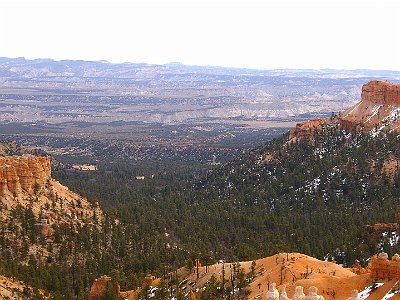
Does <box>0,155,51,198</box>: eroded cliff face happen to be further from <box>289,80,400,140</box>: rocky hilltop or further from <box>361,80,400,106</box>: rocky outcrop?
<box>361,80,400,106</box>: rocky outcrop

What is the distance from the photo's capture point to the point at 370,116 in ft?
489

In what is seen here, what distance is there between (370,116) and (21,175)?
3500 inches

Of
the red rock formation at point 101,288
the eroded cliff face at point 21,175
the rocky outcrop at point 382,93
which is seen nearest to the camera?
the red rock formation at point 101,288

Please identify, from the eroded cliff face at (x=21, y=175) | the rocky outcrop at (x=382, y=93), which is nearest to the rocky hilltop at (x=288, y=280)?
the eroded cliff face at (x=21, y=175)

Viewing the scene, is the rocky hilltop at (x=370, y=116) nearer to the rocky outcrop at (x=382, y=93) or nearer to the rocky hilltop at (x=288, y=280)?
the rocky outcrop at (x=382, y=93)

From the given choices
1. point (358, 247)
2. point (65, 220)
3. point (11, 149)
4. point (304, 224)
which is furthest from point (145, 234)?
point (11, 149)

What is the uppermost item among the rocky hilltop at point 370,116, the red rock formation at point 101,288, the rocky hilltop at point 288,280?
the rocky hilltop at point 370,116

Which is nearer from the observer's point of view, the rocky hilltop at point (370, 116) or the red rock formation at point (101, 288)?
the red rock formation at point (101, 288)

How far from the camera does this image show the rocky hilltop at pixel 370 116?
14388cm

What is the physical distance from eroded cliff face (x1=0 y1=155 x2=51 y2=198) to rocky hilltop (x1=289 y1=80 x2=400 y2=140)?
73.3 metres

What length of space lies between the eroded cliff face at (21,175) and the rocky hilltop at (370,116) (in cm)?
7325

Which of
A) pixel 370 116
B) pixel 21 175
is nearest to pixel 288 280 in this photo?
pixel 21 175

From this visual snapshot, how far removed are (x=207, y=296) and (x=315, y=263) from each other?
1377 centimetres

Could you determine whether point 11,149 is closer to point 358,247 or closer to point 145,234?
point 145,234
